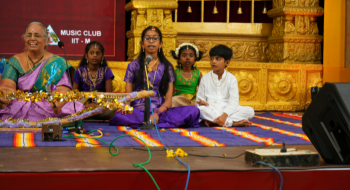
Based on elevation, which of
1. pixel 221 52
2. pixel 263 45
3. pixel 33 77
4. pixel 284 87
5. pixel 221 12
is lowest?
pixel 284 87

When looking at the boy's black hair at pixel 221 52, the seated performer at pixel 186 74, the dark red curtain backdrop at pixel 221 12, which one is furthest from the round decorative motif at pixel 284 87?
the boy's black hair at pixel 221 52

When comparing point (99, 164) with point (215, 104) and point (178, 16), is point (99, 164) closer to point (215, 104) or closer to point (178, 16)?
point (215, 104)

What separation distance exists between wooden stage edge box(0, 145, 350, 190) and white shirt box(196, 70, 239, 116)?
2166mm

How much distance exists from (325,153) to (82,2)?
4896 millimetres

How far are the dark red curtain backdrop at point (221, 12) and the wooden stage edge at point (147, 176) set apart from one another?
4993 millimetres

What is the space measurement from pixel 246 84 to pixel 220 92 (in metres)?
1.68

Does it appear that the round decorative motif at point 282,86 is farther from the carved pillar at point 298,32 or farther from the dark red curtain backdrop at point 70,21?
the dark red curtain backdrop at point 70,21

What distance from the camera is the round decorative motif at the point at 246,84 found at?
19.4 ft

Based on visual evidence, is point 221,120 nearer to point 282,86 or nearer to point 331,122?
point 331,122

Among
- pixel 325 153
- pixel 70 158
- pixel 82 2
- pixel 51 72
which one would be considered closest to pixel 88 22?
pixel 82 2

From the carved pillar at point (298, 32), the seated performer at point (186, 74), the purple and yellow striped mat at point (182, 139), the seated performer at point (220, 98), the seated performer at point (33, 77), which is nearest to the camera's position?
the purple and yellow striped mat at point (182, 139)

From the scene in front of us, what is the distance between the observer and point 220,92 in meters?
4.36

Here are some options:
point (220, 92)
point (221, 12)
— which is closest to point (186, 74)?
point (220, 92)

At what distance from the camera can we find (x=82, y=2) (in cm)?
599
